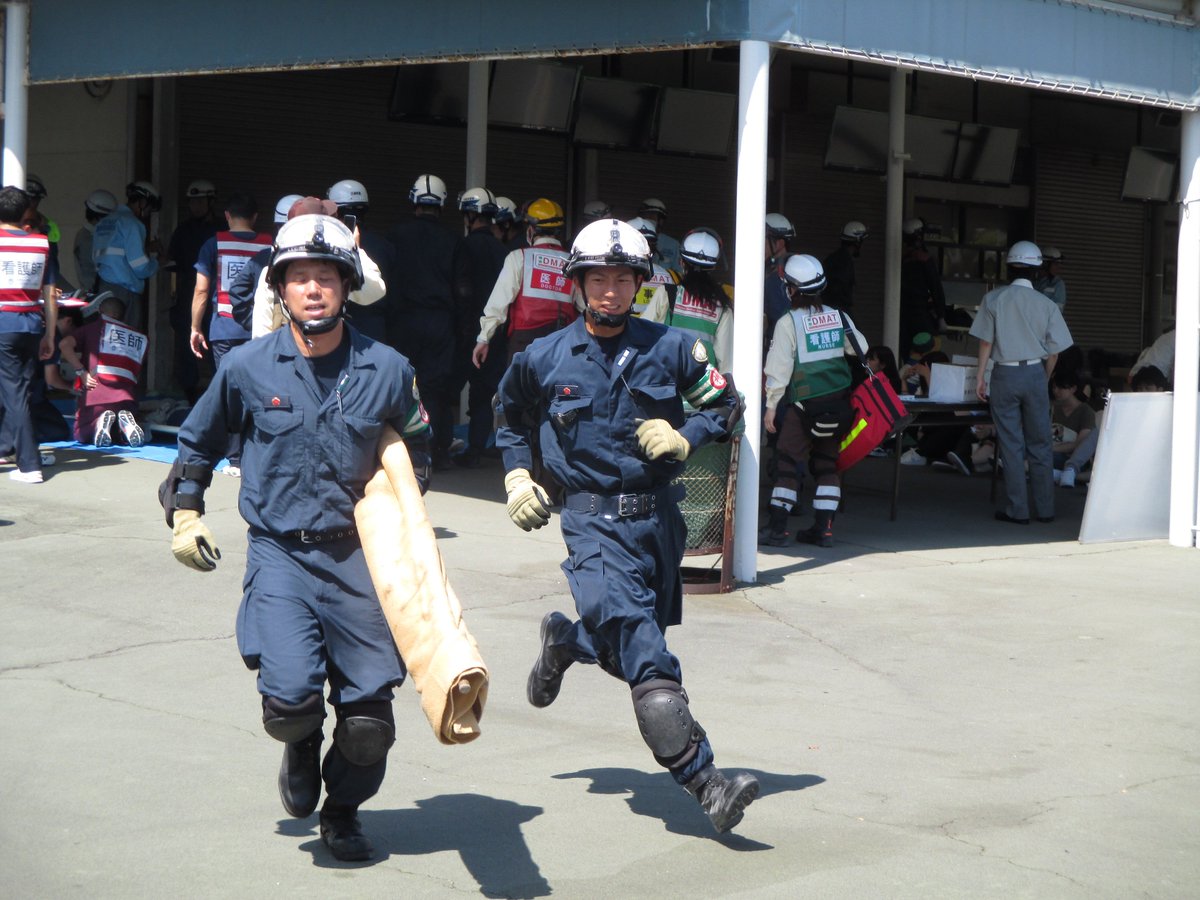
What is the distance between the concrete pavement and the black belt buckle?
3.31ft

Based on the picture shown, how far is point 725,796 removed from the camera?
483cm

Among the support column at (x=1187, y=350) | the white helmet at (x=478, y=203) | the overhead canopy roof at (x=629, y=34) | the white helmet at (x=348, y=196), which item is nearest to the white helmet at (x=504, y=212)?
the white helmet at (x=478, y=203)

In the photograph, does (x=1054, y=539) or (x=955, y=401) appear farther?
(x=955, y=401)

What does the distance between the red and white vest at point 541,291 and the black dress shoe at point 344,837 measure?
7173mm

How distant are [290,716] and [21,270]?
24.5ft

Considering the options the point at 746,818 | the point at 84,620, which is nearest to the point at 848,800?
the point at 746,818

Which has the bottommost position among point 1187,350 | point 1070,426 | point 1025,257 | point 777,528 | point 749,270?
point 777,528

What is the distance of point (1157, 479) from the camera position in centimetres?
1188

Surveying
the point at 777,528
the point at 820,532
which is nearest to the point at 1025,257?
the point at 820,532

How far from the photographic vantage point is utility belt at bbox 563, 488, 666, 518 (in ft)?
17.4

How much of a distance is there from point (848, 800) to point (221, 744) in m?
2.32

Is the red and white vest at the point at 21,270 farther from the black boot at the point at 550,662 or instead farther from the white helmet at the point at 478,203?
the black boot at the point at 550,662

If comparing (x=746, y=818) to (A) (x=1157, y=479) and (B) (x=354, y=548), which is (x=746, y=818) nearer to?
(B) (x=354, y=548)

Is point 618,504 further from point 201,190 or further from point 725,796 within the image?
point 201,190
